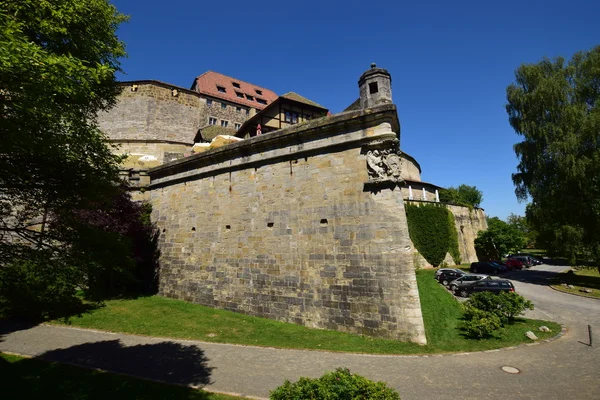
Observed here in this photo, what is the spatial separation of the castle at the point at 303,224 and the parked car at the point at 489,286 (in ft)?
26.8

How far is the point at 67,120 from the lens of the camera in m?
5.54

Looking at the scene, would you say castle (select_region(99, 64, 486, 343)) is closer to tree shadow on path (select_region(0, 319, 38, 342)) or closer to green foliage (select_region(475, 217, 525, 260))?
tree shadow on path (select_region(0, 319, 38, 342))

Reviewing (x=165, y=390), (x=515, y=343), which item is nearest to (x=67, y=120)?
(x=165, y=390)

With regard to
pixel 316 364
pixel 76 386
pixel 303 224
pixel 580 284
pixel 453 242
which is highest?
pixel 303 224

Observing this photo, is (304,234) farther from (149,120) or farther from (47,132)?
(149,120)

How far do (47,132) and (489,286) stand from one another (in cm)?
1916

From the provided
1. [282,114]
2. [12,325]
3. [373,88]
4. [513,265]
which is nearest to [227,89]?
[282,114]

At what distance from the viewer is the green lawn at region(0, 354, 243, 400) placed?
17.9 ft

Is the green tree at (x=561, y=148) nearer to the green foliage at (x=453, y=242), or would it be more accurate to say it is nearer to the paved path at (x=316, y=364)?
the green foliage at (x=453, y=242)

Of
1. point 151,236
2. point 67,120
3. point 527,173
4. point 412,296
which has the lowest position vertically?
point 412,296

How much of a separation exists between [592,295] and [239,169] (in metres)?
21.5

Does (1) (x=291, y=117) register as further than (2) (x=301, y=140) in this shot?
Yes

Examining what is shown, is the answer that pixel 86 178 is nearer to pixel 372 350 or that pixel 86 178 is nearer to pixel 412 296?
pixel 372 350

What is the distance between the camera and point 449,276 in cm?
2000
